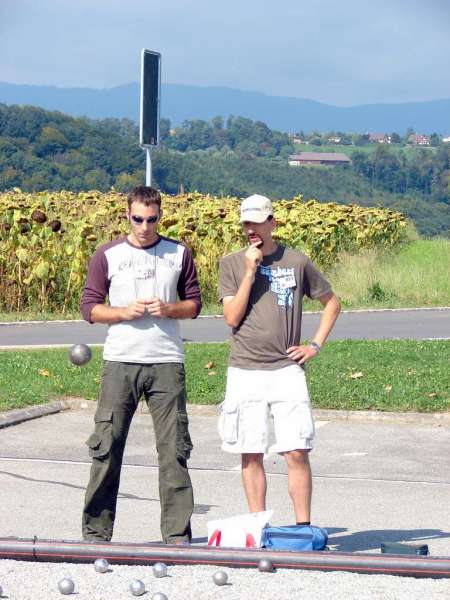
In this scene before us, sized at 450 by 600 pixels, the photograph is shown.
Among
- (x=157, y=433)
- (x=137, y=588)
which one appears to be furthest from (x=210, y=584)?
(x=157, y=433)

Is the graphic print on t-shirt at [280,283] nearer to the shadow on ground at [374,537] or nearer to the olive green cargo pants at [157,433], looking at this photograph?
the olive green cargo pants at [157,433]

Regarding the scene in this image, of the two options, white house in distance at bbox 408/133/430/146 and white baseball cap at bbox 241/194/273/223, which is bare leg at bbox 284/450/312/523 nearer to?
white baseball cap at bbox 241/194/273/223

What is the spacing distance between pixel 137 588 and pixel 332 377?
7.15 metres

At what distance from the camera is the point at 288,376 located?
22.1ft

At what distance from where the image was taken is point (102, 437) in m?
6.77

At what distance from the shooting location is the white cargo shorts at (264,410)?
6.72 metres

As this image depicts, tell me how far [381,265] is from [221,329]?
1043 cm

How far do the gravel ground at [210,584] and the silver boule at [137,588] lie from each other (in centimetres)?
3

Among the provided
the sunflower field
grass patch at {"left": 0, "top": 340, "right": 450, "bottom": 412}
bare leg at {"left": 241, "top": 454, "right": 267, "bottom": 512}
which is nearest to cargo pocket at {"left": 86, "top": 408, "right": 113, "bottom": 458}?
bare leg at {"left": 241, "top": 454, "right": 267, "bottom": 512}

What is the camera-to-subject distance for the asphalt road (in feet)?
57.9

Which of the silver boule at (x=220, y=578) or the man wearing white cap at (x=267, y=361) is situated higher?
the man wearing white cap at (x=267, y=361)

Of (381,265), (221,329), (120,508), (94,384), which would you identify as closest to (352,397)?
(94,384)

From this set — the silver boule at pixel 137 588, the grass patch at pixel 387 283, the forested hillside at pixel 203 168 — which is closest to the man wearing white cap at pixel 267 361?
the silver boule at pixel 137 588

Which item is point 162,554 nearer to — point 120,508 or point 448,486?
point 120,508
